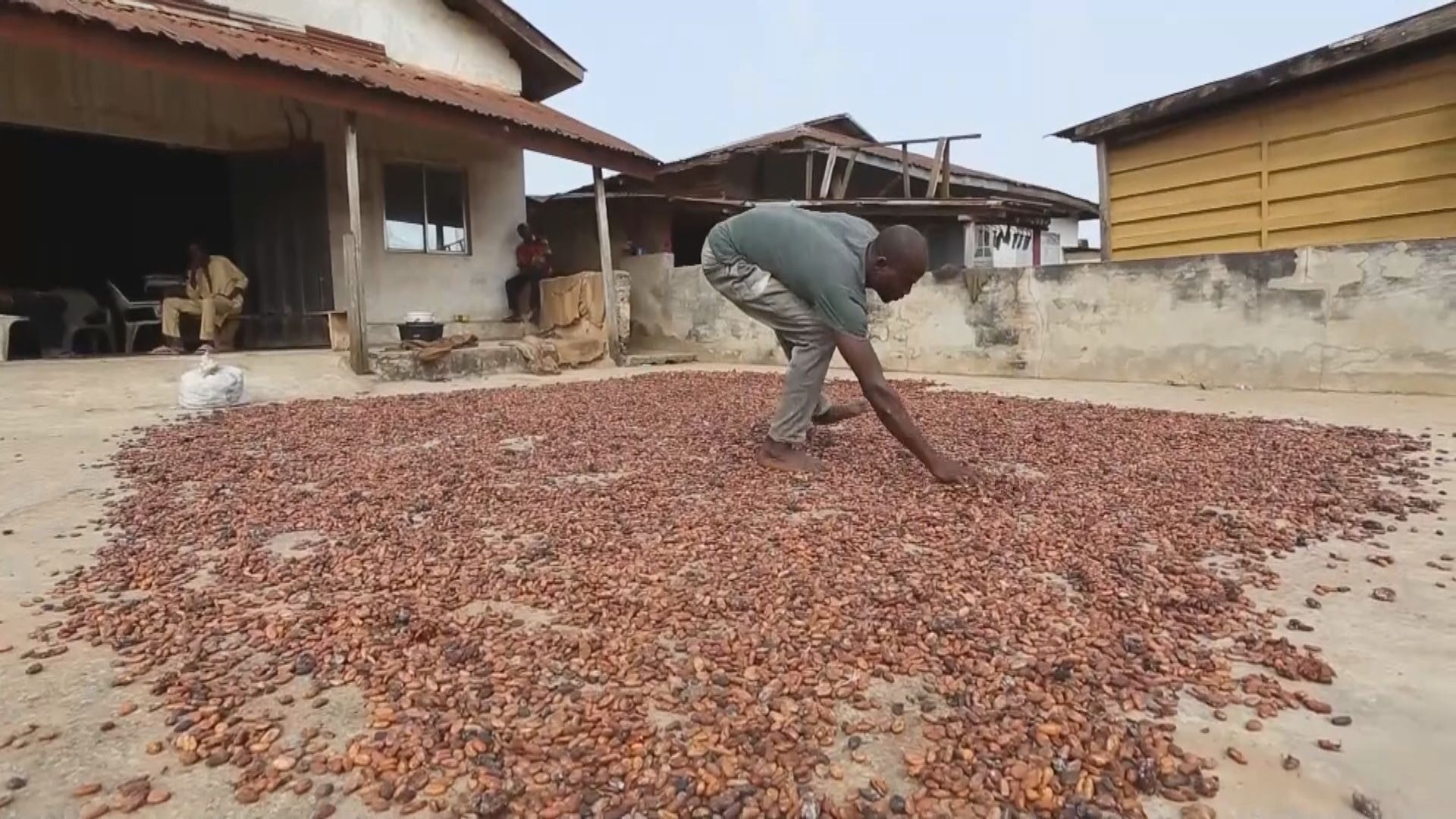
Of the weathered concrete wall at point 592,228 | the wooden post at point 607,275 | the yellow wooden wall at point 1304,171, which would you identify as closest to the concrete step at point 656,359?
the wooden post at point 607,275

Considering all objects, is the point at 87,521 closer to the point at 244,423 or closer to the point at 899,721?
the point at 244,423

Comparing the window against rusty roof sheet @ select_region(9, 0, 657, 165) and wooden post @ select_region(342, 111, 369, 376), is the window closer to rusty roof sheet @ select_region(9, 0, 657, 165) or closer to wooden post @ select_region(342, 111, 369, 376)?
rusty roof sheet @ select_region(9, 0, 657, 165)

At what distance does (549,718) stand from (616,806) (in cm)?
28

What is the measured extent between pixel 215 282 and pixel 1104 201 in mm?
8564

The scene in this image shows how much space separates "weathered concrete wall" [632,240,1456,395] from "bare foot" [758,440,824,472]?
13.9ft

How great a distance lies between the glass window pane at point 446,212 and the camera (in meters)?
8.82

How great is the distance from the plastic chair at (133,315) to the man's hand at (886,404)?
7577 mm

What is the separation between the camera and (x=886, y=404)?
271 cm

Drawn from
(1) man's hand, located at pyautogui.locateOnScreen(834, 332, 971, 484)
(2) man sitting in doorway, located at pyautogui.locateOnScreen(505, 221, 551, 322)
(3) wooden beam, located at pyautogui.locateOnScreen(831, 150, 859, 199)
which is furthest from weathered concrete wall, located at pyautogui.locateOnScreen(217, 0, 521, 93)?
(1) man's hand, located at pyautogui.locateOnScreen(834, 332, 971, 484)

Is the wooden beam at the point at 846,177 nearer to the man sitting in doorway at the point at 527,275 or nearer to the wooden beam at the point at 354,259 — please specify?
the man sitting in doorway at the point at 527,275

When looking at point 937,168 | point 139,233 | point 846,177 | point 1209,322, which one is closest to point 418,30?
point 139,233

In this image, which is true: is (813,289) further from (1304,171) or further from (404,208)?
(404,208)

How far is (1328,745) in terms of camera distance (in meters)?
1.26

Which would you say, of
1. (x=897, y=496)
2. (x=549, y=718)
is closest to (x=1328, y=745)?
(x=549, y=718)
